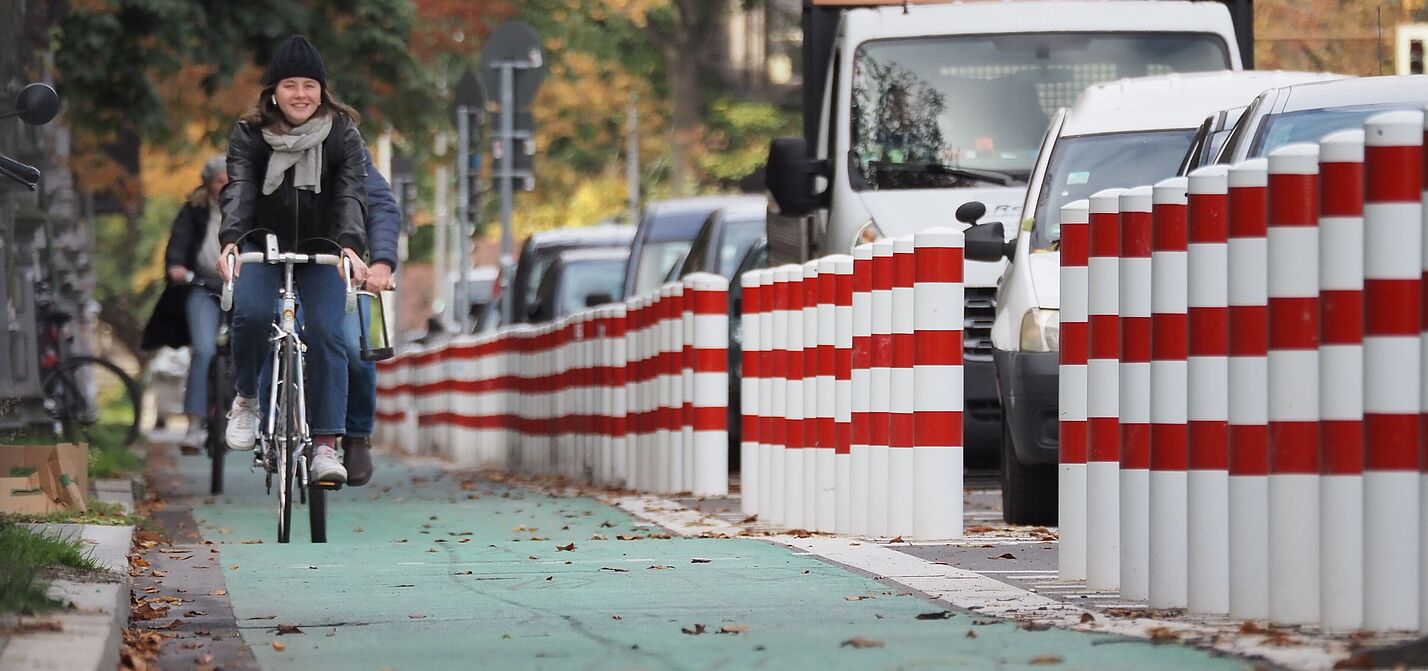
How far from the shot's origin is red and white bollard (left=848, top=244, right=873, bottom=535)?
10688 millimetres

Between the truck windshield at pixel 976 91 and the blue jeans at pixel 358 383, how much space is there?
195 inches

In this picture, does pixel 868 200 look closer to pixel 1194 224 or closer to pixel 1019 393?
pixel 1019 393

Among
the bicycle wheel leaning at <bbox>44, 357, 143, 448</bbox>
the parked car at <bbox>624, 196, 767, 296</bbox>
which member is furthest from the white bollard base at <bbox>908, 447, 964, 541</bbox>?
the parked car at <bbox>624, 196, 767, 296</bbox>

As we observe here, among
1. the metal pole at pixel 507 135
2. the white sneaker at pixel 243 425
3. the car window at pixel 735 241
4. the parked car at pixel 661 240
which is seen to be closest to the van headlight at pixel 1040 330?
the white sneaker at pixel 243 425

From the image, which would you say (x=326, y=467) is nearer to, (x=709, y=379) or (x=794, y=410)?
(x=794, y=410)

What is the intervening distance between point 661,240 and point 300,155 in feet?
48.9

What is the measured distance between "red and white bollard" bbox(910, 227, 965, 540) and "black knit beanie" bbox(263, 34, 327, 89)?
2.42 metres

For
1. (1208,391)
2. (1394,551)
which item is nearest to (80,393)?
(1208,391)

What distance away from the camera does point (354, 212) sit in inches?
427

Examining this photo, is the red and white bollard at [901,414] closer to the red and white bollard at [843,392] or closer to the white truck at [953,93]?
the red and white bollard at [843,392]

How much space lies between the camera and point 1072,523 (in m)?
8.24

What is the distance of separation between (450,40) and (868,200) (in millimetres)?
12266

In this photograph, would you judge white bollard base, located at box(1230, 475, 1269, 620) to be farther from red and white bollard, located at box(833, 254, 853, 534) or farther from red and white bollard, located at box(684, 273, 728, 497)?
red and white bollard, located at box(684, 273, 728, 497)

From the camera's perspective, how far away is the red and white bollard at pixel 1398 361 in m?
6.05
